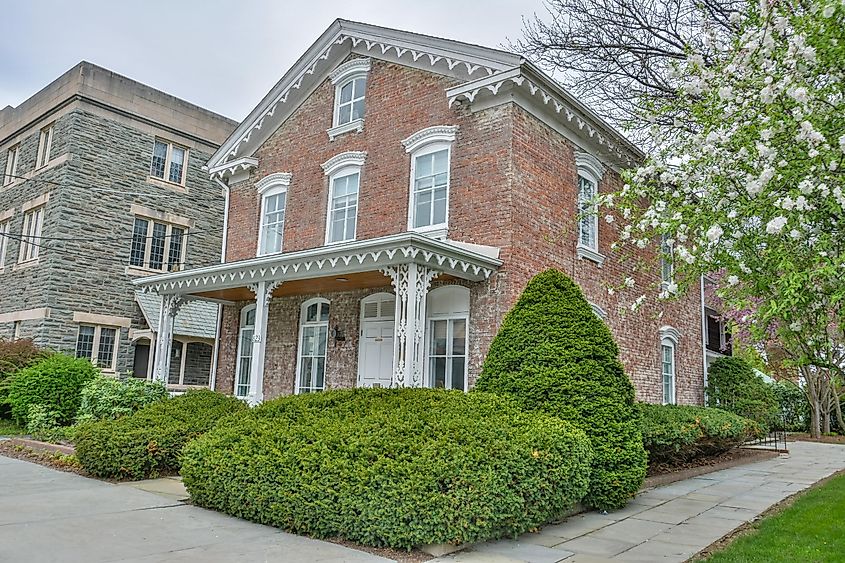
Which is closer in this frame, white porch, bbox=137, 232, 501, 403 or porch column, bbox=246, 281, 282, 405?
white porch, bbox=137, 232, 501, 403

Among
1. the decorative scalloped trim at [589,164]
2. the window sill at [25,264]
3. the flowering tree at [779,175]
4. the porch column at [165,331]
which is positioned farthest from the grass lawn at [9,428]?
the flowering tree at [779,175]

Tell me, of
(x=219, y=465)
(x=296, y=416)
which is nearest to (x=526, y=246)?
(x=296, y=416)

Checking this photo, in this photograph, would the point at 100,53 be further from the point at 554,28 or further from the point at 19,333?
the point at 554,28

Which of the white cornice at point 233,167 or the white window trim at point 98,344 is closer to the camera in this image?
the white cornice at point 233,167

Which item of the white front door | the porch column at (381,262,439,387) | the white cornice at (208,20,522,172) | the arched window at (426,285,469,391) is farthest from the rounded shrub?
the porch column at (381,262,439,387)

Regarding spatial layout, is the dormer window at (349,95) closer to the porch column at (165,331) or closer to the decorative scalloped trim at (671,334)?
the porch column at (165,331)

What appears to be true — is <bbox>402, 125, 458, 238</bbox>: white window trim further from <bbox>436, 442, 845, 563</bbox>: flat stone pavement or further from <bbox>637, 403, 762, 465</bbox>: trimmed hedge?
<bbox>436, 442, 845, 563</bbox>: flat stone pavement

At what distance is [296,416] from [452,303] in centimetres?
426

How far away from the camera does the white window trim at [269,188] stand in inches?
590

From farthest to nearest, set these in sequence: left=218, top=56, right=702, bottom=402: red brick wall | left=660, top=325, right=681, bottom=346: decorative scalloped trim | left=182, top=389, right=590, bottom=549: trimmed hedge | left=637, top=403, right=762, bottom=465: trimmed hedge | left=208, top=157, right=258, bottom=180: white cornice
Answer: left=660, top=325, right=681, bottom=346: decorative scalloped trim → left=208, top=157, right=258, bottom=180: white cornice → left=218, top=56, right=702, bottom=402: red brick wall → left=637, top=403, right=762, bottom=465: trimmed hedge → left=182, top=389, right=590, bottom=549: trimmed hedge

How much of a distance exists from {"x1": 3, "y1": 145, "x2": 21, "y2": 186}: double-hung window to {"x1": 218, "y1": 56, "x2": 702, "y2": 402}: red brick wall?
11408mm

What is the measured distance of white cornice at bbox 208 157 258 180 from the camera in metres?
15.7

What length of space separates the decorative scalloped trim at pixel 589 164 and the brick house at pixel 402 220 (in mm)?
57

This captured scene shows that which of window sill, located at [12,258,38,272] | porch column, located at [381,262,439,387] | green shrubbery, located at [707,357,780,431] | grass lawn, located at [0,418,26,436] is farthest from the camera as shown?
window sill, located at [12,258,38,272]
